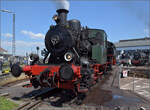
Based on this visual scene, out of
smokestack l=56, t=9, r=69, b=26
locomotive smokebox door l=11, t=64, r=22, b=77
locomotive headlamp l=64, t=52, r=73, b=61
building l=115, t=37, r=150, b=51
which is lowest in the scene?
locomotive smokebox door l=11, t=64, r=22, b=77

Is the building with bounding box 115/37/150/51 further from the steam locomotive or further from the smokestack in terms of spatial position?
the smokestack

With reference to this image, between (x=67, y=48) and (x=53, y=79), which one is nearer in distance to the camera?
(x=53, y=79)

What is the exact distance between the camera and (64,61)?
7461 millimetres

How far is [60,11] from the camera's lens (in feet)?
25.2

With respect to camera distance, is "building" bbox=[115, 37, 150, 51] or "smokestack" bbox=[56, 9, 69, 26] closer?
"smokestack" bbox=[56, 9, 69, 26]

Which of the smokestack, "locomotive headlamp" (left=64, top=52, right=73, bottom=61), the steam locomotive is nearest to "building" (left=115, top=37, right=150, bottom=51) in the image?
the steam locomotive

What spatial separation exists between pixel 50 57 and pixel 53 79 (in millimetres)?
2004

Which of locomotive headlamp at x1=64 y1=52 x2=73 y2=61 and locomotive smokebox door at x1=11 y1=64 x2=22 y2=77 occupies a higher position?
locomotive headlamp at x1=64 y1=52 x2=73 y2=61

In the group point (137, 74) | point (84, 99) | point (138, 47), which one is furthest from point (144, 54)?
point (84, 99)

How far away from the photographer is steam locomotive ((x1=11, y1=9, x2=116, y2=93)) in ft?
20.7

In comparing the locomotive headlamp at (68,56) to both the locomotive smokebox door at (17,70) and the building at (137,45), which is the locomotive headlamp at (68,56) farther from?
the building at (137,45)

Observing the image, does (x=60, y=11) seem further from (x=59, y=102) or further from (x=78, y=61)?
(x=59, y=102)

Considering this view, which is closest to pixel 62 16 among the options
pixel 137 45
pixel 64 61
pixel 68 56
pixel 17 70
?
pixel 68 56

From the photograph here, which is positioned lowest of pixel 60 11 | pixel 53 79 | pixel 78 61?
pixel 53 79
